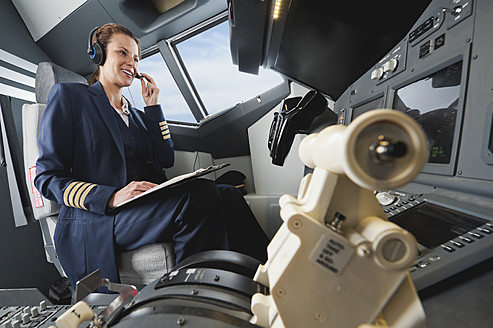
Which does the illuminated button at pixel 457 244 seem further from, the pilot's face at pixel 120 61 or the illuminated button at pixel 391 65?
the pilot's face at pixel 120 61

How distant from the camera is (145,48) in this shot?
2914 mm

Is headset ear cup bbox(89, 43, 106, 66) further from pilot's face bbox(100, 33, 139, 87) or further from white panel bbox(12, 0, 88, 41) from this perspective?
white panel bbox(12, 0, 88, 41)

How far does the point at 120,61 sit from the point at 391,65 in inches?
61.0

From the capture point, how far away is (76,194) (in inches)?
45.2

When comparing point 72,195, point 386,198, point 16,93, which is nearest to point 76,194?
point 72,195

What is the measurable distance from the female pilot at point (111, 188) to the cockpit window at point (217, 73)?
151cm

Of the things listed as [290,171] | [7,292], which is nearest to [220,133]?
[290,171]

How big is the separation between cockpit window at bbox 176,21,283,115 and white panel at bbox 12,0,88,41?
1.10 m

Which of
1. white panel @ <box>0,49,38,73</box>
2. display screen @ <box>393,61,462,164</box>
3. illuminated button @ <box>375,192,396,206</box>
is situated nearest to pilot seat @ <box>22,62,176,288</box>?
white panel @ <box>0,49,38,73</box>

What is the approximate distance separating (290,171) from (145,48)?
7.29ft

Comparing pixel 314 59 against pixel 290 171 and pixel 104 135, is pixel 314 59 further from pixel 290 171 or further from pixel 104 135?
pixel 104 135

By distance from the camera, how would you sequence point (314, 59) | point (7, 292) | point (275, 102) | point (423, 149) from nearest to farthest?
point (423, 149), point (7, 292), point (314, 59), point (275, 102)

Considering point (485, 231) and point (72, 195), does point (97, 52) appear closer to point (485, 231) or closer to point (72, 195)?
point (72, 195)

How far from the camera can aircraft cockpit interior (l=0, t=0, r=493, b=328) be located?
32cm
